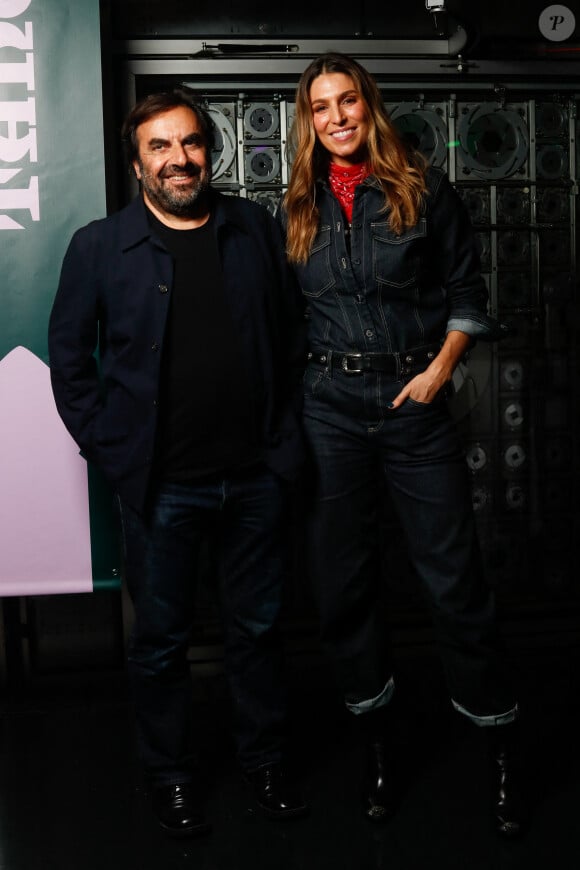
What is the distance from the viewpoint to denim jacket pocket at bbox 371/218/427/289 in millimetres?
2098

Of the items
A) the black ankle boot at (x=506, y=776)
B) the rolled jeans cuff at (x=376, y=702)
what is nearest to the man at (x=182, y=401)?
the rolled jeans cuff at (x=376, y=702)

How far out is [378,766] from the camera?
229 centimetres

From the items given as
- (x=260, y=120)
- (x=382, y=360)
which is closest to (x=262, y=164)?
(x=260, y=120)

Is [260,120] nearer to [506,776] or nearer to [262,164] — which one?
[262,164]

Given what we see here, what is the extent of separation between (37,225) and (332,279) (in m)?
1.06

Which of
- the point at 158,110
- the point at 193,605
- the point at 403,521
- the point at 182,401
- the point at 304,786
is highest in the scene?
the point at 158,110

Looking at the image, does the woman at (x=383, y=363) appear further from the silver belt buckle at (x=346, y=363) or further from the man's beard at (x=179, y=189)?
the man's beard at (x=179, y=189)

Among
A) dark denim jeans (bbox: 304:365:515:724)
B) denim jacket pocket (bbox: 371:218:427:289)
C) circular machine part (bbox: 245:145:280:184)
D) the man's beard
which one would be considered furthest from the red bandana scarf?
circular machine part (bbox: 245:145:280:184)

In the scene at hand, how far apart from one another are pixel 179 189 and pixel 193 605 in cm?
103

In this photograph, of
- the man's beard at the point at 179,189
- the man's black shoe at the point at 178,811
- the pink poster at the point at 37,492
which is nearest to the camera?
the man's beard at the point at 179,189

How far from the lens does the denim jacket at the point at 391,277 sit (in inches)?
83.0

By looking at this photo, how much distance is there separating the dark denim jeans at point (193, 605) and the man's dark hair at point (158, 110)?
832 mm

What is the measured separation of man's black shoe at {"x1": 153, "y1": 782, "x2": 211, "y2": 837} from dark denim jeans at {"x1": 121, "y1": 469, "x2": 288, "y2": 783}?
0.11 feet

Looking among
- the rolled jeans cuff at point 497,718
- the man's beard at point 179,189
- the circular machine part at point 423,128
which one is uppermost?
the circular machine part at point 423,128
